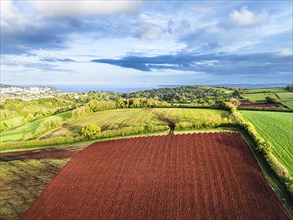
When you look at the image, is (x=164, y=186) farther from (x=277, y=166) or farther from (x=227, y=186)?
(x=277, y=166)

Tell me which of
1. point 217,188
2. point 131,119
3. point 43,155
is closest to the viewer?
point 217,188

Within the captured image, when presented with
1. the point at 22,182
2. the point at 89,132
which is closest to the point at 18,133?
the point at 89,132

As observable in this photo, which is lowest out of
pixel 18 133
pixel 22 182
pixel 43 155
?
pixel 18 133

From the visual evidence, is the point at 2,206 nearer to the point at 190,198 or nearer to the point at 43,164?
the point at 43,164

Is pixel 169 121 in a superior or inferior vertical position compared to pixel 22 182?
superior

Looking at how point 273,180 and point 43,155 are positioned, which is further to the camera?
point 43,155

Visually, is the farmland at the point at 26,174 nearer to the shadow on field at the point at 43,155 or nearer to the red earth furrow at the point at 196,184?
the shadow on field at the point at 43,155
